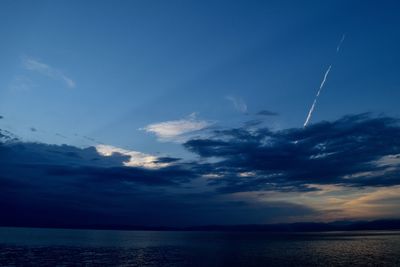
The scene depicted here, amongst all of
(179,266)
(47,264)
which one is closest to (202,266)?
(179,266)

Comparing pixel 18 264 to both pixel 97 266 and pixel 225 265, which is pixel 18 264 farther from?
pixel 225 265

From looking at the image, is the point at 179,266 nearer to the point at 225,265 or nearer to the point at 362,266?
the point at 225,265

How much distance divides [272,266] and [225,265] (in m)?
11.7

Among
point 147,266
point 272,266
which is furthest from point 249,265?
point 147,266

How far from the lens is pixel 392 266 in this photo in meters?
83.1

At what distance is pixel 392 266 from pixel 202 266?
4674cm

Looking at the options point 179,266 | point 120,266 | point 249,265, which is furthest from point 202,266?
point 120,266

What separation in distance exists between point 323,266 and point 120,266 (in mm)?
51709

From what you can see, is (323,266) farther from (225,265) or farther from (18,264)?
(18,264)

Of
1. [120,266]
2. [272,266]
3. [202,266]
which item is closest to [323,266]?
[272,266]

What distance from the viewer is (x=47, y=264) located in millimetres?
87312

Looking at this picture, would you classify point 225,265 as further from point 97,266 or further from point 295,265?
point 97,266

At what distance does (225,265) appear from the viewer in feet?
281

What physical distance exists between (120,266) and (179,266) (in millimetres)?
15188
